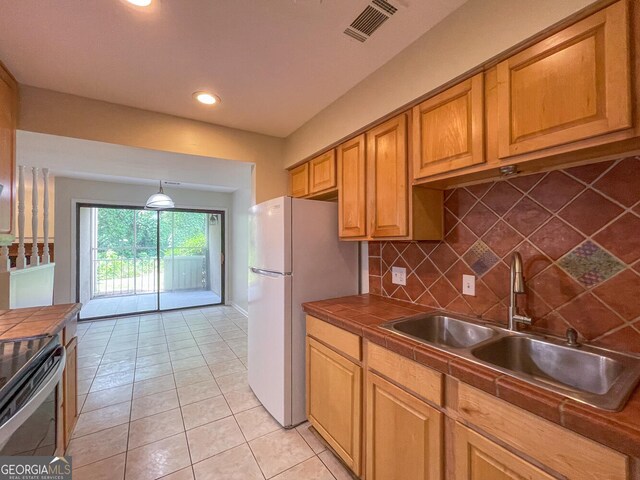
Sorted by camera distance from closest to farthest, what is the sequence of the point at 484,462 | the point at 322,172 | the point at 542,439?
the point at 542,439
the point at 484,462
the point at 322,172

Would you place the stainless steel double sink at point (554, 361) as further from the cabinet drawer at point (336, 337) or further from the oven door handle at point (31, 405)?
the oven door handle at point (31, 405)

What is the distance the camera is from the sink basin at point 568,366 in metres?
0.83

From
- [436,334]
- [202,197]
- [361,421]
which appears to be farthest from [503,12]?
[202,197]

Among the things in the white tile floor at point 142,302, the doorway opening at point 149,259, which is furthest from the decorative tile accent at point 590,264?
the white tile floor at point 142,302

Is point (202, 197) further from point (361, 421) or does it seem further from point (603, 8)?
point (603, 8)

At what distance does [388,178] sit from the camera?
5.55 feet

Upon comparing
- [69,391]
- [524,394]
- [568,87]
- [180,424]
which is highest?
[568,87]

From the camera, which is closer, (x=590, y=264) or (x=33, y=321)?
(x=590, y=264)

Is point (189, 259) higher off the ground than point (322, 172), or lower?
lower

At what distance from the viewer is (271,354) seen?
2.07 meters

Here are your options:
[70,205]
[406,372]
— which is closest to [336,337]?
[406,372]

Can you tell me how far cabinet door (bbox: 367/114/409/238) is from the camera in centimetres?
160

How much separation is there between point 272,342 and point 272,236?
0.79 m

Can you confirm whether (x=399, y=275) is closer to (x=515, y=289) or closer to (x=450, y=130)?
(x=515, y=289)
